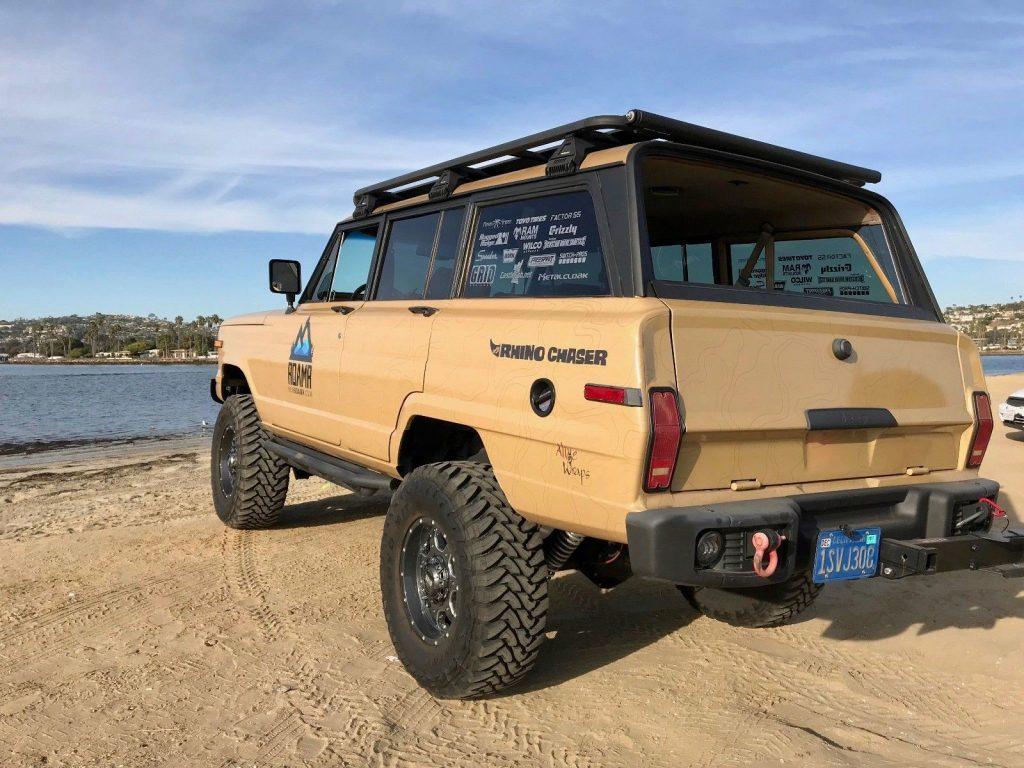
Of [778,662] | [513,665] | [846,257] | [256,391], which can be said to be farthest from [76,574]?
[846,257]

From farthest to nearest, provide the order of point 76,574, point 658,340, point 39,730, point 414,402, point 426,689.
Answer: point 76,574 < point 414,402 < point 426,689 < point 39,730 < point 658,340

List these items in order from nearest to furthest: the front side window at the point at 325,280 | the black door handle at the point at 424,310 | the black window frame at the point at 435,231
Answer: the black door handle at the point at 424,310 < the black window frame at the point at 435,231 < the front side window at the point at 325,280

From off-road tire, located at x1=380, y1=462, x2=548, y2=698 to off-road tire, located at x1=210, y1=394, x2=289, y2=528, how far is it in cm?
284

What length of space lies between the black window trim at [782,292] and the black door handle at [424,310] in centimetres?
117

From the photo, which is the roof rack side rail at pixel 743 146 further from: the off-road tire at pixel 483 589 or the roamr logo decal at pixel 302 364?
the roamr logo decal at pixel 302 364

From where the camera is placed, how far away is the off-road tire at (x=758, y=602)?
3.88m

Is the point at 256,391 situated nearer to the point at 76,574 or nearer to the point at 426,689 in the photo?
the point at 76,574

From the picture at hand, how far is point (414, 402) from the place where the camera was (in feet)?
12.2

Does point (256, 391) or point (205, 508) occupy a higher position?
point (256, 391)

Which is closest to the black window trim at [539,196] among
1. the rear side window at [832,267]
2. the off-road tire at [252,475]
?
the rear side window at [832,267]

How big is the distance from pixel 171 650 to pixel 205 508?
3972 millimetres

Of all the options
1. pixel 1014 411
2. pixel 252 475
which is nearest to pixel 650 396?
pixel 252 475

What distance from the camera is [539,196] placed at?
3.42m

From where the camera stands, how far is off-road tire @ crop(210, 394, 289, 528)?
5883mm
